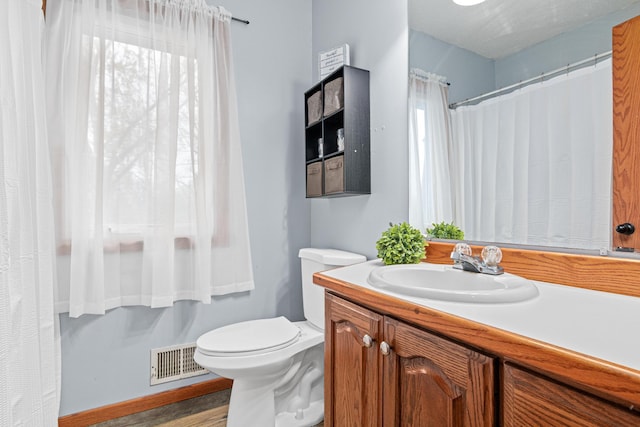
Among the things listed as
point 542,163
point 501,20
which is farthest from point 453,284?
point 501,20

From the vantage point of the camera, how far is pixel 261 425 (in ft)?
4.48

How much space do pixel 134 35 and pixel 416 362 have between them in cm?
189

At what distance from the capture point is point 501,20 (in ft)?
3.62

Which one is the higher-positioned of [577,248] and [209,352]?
[577,248]

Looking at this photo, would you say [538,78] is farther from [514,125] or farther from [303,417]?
[303,417]

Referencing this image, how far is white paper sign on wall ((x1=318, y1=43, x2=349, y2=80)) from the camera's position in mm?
1701

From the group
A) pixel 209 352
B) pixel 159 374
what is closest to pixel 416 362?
pixel 209 352

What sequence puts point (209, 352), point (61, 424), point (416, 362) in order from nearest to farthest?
point (416, 362) → point (209, 352) → point (61, 424)

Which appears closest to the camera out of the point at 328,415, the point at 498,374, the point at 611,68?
the point at 498,374

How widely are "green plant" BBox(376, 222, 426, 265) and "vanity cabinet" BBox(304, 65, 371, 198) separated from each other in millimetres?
414

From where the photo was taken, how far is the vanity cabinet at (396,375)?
2.01ft

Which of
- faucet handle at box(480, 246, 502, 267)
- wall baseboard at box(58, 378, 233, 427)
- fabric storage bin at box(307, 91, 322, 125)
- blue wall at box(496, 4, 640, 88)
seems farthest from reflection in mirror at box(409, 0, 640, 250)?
→ wall baseboard at box(58, 378, 233, 427)

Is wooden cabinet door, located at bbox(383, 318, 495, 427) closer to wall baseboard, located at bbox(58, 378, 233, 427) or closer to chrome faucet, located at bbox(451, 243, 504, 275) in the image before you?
chrome faucet, located at bbox(451, 243, 504, 275)

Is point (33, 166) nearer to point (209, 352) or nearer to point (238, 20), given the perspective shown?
point (209, 352)
